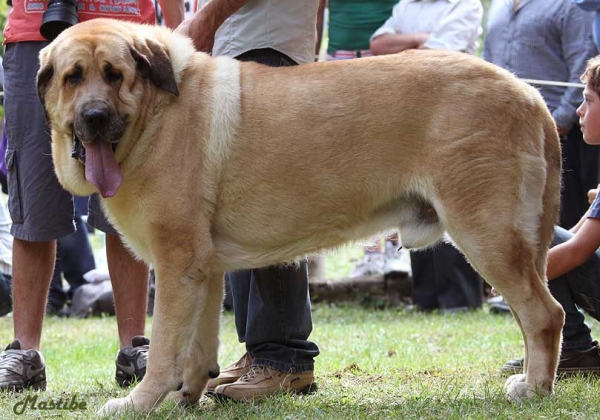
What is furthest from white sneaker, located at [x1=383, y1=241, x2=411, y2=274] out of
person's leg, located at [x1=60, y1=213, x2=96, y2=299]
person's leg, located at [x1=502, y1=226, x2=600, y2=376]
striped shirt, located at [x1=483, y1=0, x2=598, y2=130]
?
person's leg, located at [x1=502, y1=226, x2=600, y2=376]

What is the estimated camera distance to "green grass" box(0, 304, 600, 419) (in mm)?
3864

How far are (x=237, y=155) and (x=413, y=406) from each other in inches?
51.6

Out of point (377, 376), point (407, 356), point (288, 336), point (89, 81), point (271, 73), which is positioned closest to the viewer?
point (89, 81)

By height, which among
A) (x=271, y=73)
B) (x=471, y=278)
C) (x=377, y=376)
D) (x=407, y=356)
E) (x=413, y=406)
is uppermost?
(x=271, y=73)

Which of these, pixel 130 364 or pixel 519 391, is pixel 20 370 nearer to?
pixel 130 364

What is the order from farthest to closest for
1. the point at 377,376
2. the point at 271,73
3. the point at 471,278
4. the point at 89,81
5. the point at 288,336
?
the point at 471,278
the point at 377,376
the point at 288,336
the point at 271,73
the point at 89,81

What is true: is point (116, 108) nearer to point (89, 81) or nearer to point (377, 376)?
point (89, 81)

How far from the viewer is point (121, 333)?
497 centimetres

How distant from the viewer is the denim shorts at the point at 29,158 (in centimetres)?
464

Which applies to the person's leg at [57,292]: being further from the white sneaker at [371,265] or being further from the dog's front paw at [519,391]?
the dog's front paw at [519,391]

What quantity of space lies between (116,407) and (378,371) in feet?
5.51

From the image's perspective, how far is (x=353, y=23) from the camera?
855 cm

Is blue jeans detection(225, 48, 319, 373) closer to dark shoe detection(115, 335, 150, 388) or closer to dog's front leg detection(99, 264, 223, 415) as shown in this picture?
dog's front leg detection(99, 264, 223, 415)

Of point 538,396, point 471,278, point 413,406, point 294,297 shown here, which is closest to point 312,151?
point 294,297
